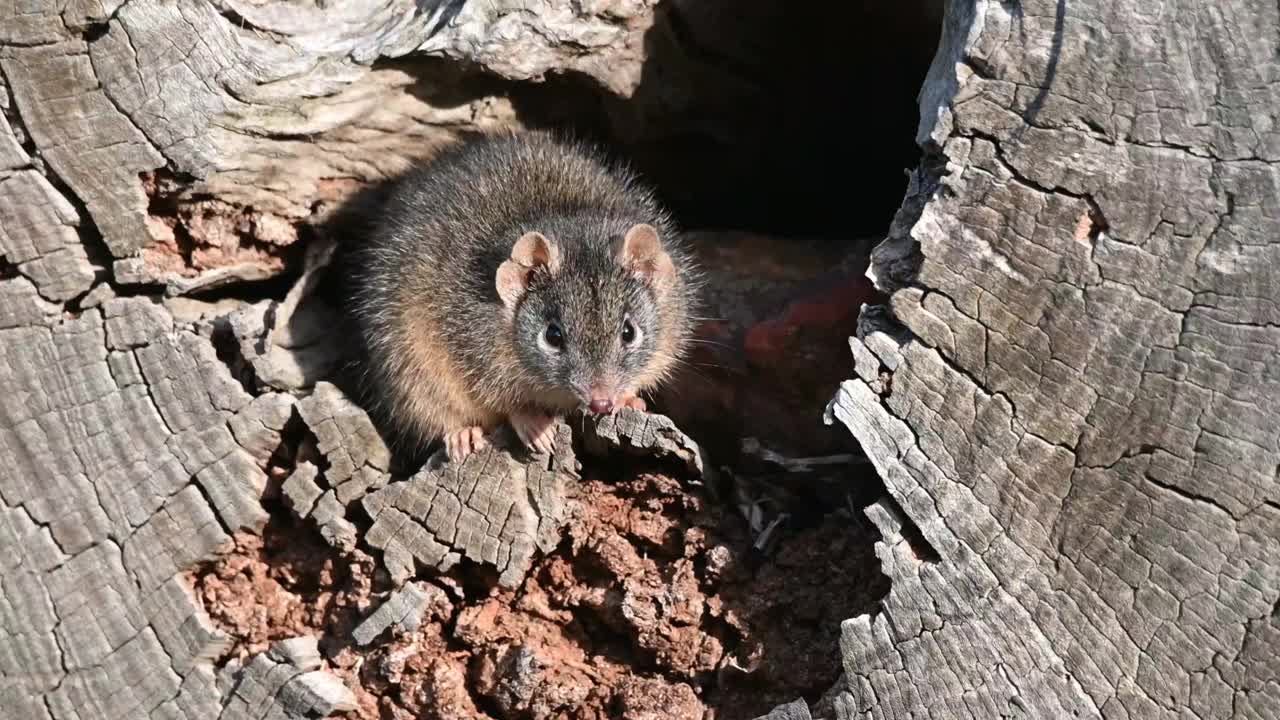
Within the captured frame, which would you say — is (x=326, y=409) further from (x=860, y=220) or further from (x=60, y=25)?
(x=860, y=220)

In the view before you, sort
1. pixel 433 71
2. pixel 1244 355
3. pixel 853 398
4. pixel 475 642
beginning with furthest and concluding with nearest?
pixel 433 71 → pixel 475 642 → pixel 853 398 → pixel 1244 355

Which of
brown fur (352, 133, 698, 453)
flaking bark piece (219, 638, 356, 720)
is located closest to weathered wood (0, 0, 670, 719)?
flaking bark piece (219, 638, 356, 720)

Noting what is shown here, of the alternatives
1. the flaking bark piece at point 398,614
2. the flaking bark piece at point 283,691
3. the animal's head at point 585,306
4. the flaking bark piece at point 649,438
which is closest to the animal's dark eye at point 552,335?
the animal's head at point 585,306

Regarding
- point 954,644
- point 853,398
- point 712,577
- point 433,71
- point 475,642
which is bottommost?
point 475,642

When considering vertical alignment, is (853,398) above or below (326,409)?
above

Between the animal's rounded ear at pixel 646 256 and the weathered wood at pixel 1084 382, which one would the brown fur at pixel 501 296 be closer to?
the animal's rounded ear at pixel 646 256

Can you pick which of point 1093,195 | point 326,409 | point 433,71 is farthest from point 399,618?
point 1093,195
